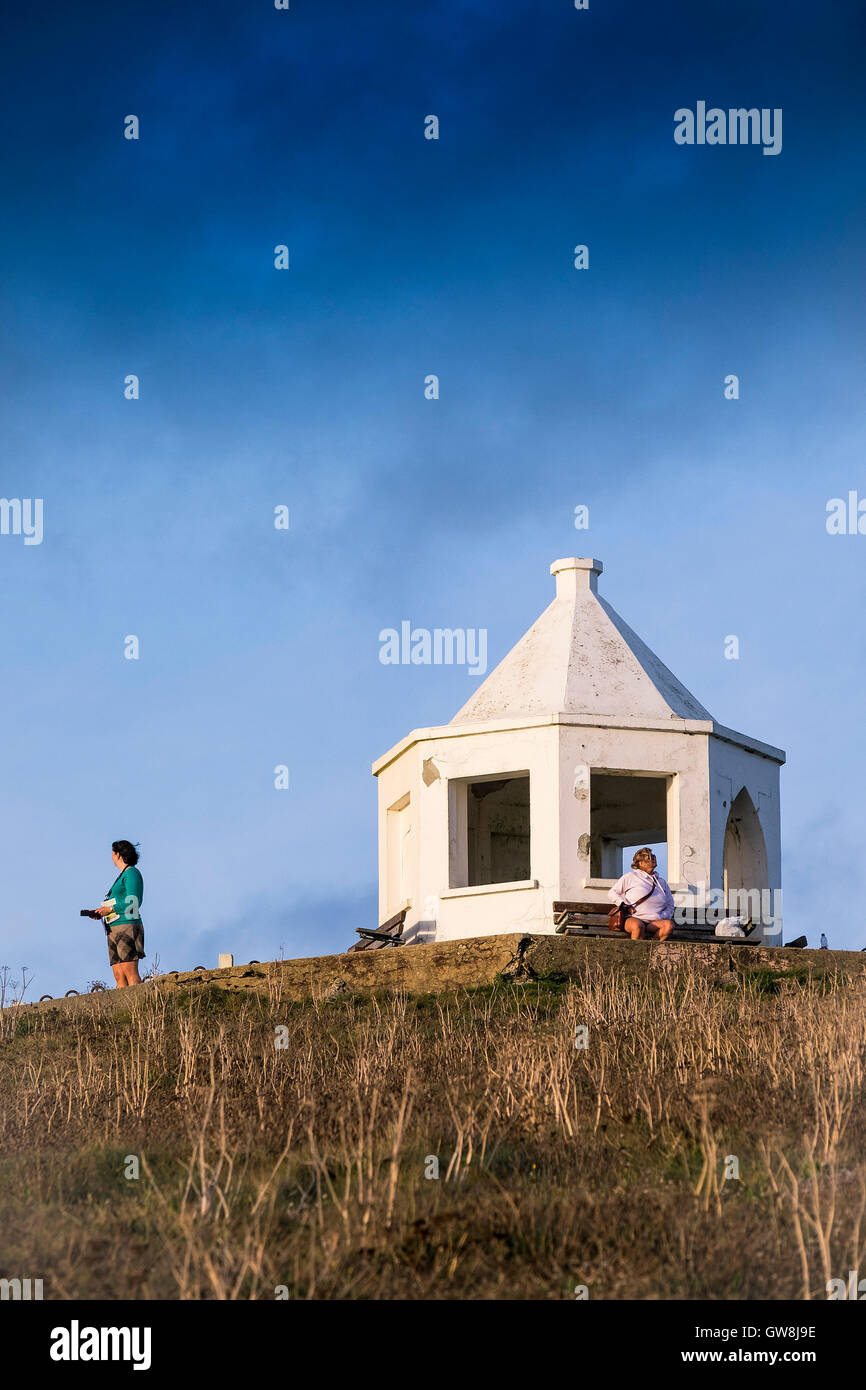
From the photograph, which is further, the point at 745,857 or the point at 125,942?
the point at 745,857

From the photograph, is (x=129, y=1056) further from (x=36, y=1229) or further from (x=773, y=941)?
(x=773, y=941)

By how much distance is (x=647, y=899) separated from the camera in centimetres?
1485

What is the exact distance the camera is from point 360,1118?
7.89 meters

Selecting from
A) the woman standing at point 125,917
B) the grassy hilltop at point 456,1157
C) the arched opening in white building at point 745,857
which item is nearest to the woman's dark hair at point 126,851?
the woman standing at point 125,917

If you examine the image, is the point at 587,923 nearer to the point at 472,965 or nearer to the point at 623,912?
the point at 623,912

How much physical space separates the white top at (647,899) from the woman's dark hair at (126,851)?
4427 millimetres

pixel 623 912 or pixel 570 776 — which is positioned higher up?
pixel 570 776

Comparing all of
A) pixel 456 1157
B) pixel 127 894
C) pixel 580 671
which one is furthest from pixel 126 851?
pixel 456 1157

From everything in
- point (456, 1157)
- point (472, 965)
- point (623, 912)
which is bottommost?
point (456, 1157)

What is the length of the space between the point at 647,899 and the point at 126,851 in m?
4.77

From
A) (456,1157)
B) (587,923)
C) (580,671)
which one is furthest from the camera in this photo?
(580,671)

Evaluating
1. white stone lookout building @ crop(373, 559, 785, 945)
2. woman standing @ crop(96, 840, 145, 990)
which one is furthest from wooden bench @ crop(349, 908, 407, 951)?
woman standing @ crop(96, 840, 145, 990)
